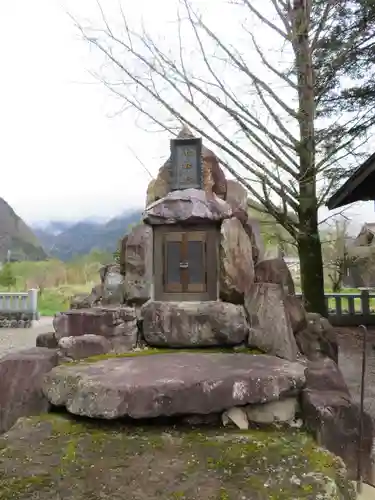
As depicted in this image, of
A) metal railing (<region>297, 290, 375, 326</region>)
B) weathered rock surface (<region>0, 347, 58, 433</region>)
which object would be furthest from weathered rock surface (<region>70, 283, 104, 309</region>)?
metal railing (<region>297, 290, 375, 326</region>)

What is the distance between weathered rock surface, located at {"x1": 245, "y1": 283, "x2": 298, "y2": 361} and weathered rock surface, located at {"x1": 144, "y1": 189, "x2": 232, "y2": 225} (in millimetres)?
863

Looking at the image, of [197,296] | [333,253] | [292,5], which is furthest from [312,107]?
[333,253]

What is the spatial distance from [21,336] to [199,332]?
25.7 ft

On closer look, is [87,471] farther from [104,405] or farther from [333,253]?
[333,253]

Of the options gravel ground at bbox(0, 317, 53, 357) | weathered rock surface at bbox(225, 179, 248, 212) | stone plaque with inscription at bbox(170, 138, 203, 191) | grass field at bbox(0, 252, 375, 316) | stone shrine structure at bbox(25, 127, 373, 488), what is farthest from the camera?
grass field at bbox(0, 252, 375, 316)

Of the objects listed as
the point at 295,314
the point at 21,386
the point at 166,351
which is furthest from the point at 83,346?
the point at 295,314

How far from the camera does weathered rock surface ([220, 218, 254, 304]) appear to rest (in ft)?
14.0

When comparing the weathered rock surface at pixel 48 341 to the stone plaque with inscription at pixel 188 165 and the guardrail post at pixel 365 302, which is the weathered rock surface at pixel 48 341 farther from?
the guardrail post at pixel 365 302

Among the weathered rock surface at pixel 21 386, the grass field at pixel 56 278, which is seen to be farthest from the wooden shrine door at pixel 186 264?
the grass field at pixel 56 278

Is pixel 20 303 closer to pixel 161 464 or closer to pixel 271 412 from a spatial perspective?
pixel 271 412

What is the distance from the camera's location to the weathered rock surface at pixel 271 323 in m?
3.84

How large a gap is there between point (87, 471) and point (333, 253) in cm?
1287

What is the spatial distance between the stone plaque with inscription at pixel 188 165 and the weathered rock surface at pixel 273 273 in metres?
1.08

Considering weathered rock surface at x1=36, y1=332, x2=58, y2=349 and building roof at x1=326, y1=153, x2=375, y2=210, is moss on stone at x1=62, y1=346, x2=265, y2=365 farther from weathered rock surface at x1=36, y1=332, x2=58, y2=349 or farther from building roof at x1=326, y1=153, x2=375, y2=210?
building roof at x1=326, y1=153, x2=375, y2=210
